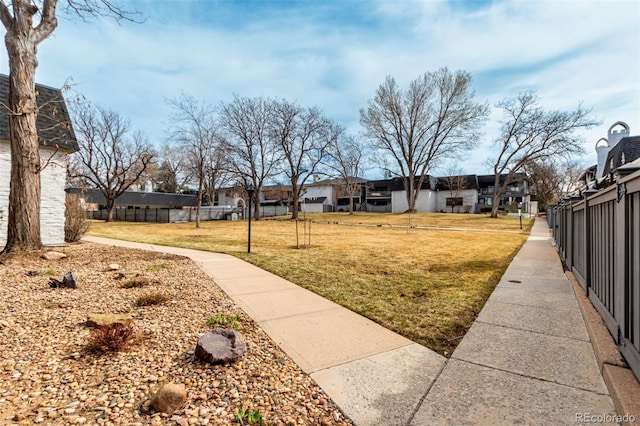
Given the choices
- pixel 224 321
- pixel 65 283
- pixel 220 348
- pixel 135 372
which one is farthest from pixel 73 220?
pixel 220 348

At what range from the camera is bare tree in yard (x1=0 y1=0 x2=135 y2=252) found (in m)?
6.62

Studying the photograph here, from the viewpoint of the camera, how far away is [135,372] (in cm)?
240

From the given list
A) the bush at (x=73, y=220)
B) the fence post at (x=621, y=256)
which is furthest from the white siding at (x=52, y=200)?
the fence post at (x=621, y=256)

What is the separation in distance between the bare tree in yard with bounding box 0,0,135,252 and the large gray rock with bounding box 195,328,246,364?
693 cm

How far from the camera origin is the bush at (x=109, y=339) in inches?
105

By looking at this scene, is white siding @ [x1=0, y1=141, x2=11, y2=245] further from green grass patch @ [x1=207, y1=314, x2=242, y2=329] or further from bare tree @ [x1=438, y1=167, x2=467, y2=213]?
bare tree @ [x1=438, y1=167, x2=467, y2=213]

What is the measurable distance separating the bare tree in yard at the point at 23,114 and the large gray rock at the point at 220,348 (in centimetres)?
693

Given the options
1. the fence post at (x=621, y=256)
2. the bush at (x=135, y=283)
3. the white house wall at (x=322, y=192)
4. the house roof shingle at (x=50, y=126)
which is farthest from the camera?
the white house wall at (x=322, y=192)

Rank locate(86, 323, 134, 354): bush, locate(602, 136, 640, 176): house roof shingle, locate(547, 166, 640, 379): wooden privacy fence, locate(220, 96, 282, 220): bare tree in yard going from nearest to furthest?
locate(547, 166, 640, 379): wooden privacy fence
locate(86, 323, 134, 354): bush
locate(602, 136, 640, 176): house roof shingle
locate(220, 96, 282, 220): bare tree in yard

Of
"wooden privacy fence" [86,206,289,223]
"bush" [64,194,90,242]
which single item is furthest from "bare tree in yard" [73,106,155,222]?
"bush" [64,194,90,242]

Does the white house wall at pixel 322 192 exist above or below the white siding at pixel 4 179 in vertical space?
above

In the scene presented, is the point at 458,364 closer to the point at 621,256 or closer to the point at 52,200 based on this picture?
the point at 621,256

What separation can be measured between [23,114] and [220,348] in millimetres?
7709

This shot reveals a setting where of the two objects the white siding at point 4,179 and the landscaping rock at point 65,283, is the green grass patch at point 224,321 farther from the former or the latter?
the white siding at point 4,179
